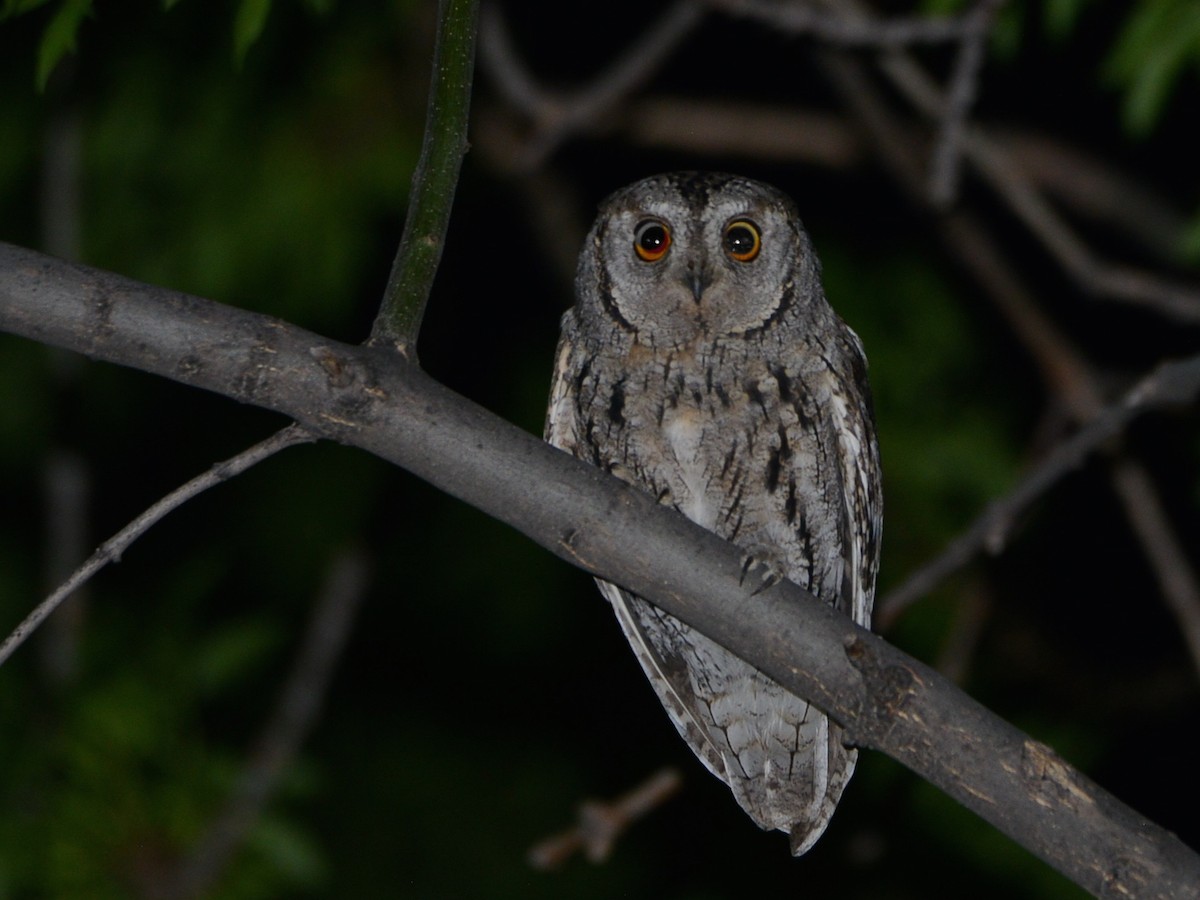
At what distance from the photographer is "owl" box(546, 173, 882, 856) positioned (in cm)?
307

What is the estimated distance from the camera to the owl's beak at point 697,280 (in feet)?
10.1

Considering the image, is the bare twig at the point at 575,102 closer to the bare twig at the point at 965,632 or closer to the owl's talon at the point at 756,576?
the bare twig at the point at 965,632

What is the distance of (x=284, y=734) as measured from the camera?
15.8ft

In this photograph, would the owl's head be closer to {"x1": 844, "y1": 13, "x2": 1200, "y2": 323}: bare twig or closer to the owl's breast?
the owl's breast

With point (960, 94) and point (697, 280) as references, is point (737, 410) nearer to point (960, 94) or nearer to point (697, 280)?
point (697, 280)

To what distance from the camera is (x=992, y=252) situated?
14.4ft

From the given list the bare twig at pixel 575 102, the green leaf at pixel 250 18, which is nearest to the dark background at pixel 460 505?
the bare twig at pixel 575 102

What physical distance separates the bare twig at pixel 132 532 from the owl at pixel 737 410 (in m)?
1.36

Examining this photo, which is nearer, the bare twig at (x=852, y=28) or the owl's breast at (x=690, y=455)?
the owl's breast at (x=690, y=455)

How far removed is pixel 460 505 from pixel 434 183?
4074 millimetres

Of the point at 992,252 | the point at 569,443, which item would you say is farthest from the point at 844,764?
the point at 992,252

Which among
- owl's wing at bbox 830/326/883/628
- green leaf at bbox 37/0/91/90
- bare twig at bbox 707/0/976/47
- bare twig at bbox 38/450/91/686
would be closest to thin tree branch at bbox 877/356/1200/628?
owl's wing at bbox 830/326/883/628

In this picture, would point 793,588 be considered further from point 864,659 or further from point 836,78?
point 836,78

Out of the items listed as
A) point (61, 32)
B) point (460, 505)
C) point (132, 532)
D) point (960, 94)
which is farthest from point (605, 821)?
point (460, 505)
